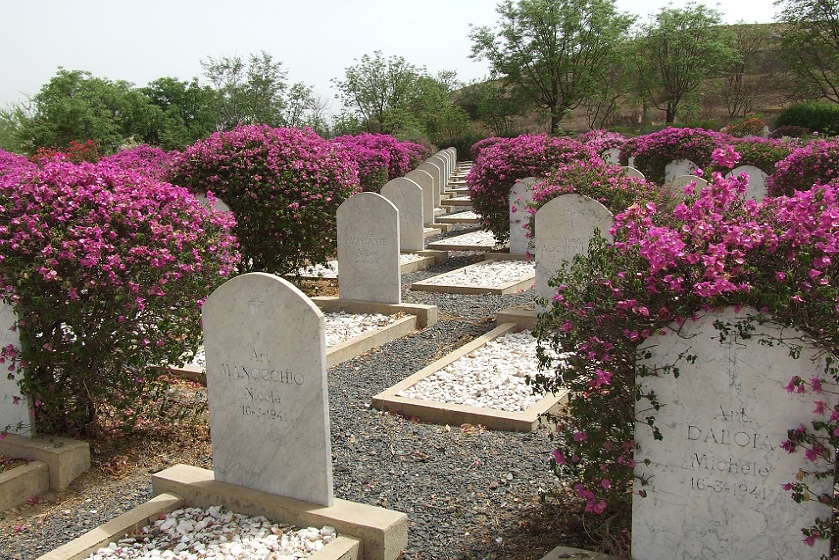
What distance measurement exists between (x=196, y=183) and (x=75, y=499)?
5449mm

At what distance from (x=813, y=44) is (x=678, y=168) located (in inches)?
1111

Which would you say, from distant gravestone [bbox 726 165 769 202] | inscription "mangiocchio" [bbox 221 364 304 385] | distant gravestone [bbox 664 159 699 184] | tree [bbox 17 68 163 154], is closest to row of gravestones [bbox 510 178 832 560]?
inscription "mangiocchio" [bbox 221 364 304 385]

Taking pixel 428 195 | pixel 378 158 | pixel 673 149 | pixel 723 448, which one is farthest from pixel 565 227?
pixel 378 158

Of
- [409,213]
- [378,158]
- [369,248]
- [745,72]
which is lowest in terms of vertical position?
[369,248]

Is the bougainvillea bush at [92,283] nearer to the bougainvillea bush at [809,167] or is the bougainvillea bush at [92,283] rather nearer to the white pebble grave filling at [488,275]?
the white pebble grave filling at [488,275]

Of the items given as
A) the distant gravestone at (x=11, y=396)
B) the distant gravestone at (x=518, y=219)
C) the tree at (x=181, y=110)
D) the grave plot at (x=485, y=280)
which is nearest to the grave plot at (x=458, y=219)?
the distant gravestone at (x=518, y=219)

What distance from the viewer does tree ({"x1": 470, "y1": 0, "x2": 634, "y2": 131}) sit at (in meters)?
41.8

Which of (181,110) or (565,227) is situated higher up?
(181,110)

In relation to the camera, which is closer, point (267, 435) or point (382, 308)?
point (267, 435)

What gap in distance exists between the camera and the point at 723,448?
2.89 meters

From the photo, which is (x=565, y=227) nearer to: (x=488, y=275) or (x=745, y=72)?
(x=488, y=275)

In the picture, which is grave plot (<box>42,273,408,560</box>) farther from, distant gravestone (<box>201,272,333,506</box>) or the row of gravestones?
the row of gravestones

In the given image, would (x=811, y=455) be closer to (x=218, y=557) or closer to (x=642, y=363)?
(x=642, y=363)

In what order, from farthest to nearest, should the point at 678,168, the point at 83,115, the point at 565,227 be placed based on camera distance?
the point at 83,115 → the point at 678,168 → the point at 565,227
